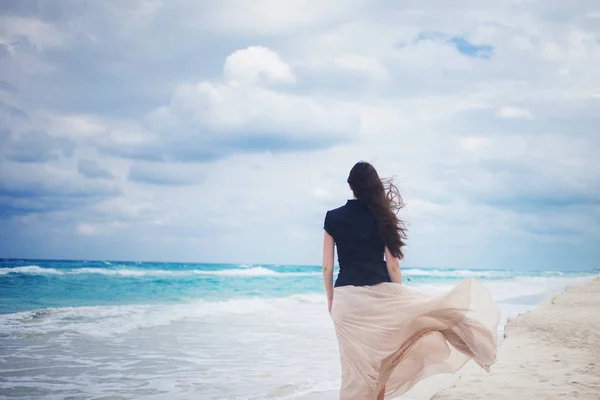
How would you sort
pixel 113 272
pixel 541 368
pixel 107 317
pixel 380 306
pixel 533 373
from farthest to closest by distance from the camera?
pixel 113 272
pixel 107 317
pixel 541 368
pixel 533 373
pixel 380 306

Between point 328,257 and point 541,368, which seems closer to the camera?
point 328,257

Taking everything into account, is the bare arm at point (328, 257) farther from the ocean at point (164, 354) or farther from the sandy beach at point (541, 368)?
the ocean at point (164, 354)

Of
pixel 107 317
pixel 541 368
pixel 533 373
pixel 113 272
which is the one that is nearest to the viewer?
pixel 533 373

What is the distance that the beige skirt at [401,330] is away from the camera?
4.41 m

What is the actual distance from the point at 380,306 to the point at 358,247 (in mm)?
512

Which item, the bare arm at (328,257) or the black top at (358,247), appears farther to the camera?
the bare arm at (328,257)

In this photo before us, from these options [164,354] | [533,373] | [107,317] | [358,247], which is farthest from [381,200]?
[107,317]

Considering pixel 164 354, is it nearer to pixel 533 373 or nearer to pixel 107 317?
pixel 107 317

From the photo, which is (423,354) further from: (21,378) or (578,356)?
(21,378)

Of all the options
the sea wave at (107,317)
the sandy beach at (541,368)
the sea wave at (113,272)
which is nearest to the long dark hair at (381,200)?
the sandy beach at (541,368)

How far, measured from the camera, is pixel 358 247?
4.45 m

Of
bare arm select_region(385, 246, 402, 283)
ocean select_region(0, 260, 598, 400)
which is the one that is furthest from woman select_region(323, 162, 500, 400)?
ocean select_region(0, 260, 598, 400)

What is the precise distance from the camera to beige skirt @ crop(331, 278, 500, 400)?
441 cm

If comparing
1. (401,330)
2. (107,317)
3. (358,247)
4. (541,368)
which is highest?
(358,247)
